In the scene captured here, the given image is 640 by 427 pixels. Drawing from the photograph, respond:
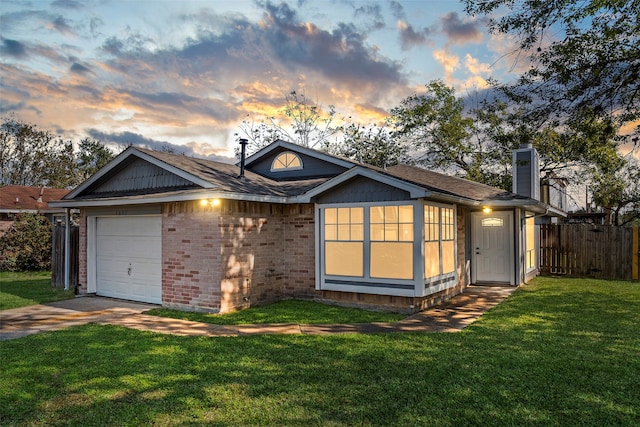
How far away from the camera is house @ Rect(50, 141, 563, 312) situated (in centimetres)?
927

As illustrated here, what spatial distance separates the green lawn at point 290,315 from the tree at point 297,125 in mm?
22311

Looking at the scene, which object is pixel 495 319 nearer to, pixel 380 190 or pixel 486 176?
pixel 380 190

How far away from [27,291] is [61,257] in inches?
51.2

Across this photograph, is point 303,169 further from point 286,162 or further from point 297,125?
point 297,125

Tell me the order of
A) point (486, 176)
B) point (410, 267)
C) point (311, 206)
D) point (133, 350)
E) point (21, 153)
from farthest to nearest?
point (21, 153), point (486, 176), point (311, 206), point (410, 267), point (133, 350)

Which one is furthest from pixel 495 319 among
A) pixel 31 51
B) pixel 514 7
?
pixel 31 51

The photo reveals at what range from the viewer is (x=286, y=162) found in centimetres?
1350

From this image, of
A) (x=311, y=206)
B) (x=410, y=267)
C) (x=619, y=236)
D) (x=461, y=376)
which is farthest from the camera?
(x=619, y=236)

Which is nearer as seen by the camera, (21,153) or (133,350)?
(133,350)

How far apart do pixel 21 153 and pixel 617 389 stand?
4203cm

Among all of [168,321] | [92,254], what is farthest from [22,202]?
[168,321]

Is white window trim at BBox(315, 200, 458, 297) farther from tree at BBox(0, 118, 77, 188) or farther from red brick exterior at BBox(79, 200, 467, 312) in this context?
tree at BBox(0, 118, 77, 188)

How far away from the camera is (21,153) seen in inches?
1384

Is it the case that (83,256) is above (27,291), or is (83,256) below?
above
